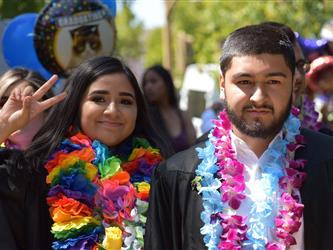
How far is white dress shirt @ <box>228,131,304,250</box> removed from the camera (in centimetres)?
214

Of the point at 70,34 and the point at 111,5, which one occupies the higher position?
the point at 111,5

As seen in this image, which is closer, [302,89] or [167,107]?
[302,89]

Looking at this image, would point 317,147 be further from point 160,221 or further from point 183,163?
→ point 160,221

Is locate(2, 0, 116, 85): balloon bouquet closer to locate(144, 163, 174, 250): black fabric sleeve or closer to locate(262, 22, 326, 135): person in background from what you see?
locate(262, 22, 326, 135): person in background

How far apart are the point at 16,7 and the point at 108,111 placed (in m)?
7.19

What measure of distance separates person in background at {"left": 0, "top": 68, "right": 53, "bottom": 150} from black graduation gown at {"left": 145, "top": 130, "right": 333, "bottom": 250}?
3.42ft

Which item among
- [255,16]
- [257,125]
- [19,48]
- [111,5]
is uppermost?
[255,16]

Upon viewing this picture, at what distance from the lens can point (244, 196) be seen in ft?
7.15

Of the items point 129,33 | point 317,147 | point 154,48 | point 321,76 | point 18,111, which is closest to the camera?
point 317,147

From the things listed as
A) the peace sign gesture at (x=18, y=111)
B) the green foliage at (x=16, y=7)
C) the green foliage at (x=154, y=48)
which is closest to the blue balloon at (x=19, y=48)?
the peace sign gesture at (x=18, y=111)

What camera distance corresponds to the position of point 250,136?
217 cm

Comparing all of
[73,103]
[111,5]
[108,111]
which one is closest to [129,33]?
[111,5]

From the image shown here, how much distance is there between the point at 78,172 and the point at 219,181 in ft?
2.40

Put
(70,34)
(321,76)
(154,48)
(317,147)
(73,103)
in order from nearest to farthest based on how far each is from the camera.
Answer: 1. (317,147)
2. (73,103)
3. (321,76)
4. (70,34)
5. (154,48)
